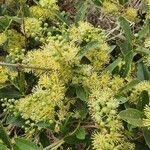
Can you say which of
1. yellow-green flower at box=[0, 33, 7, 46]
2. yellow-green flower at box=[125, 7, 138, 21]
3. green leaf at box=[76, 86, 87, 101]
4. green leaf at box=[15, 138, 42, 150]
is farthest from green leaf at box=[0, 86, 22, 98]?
yellow-green flower at box=[125, 7, 138, 21]

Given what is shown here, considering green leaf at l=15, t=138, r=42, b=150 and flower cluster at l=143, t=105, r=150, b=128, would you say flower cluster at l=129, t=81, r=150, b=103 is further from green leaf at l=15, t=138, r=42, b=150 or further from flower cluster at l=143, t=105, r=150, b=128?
green leaf at l=15, t=138, r=42, b=150

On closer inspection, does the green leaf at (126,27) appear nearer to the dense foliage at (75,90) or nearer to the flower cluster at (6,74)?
the dense foliage at (75,90)

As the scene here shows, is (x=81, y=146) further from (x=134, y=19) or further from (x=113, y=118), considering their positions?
(x=134, y=19)

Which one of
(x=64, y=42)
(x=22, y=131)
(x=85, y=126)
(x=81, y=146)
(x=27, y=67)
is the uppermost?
(x=64, y=42)

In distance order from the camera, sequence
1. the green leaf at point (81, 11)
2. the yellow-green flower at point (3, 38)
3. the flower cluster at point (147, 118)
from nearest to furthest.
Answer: the flower cluster at point (147, 118), the yellow-green flower at point (3, 38), the green leaf at point (81, 11)

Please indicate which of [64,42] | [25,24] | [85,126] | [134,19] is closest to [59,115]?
[85,126]

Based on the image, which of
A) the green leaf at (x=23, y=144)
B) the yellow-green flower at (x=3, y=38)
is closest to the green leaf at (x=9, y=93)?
the yellow-green flower at (x=3, y=38)

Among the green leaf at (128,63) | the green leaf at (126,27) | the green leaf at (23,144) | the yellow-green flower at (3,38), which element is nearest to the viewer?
the green leaf at (23,144)
